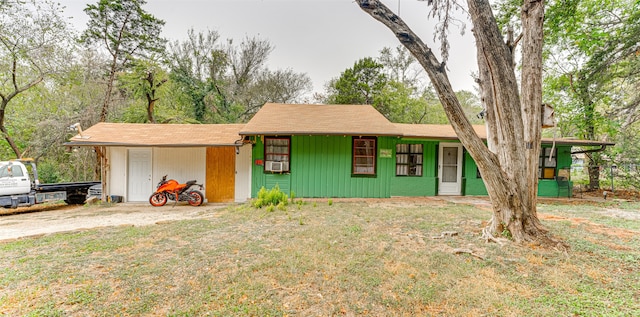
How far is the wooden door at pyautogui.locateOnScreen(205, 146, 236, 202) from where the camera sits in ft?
28.3

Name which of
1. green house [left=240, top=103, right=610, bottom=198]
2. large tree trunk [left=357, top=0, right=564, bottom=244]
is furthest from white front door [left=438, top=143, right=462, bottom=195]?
large tree trunk [left=357, top=0, right=564, bottom=244]

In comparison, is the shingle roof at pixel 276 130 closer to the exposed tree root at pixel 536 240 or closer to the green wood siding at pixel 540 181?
the green wood siding at pixel 540 181

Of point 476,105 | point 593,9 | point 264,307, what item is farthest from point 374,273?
point 476,105

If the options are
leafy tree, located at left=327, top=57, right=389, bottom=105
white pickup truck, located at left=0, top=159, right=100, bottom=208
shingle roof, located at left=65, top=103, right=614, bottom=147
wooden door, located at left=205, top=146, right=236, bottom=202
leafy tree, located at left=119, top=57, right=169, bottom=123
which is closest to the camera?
white pickup truck, located at left=0, top=159, right=100, bottom=208

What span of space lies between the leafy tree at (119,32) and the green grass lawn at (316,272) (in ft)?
35.3

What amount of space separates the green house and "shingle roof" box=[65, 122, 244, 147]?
1.15 metres

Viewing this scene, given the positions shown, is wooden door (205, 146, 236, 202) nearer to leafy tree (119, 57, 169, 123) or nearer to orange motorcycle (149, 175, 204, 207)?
orange motorcycle (149, 175, 204, 207)

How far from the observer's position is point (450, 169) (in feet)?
31.5

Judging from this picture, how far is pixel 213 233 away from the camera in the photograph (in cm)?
473

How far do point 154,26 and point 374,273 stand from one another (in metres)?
15.8

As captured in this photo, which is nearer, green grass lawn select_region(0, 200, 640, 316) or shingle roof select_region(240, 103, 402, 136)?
green grass lawn select_region(0, 200, 640, 316)

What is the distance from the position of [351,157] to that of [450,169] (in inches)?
161

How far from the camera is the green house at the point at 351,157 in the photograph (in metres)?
8.34

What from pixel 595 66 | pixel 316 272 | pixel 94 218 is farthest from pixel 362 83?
pixel 316 272
